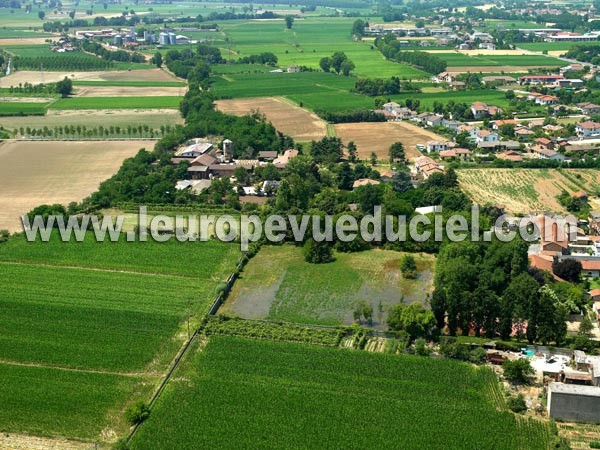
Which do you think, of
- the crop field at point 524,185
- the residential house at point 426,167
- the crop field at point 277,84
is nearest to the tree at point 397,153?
the residential house at point 426,167

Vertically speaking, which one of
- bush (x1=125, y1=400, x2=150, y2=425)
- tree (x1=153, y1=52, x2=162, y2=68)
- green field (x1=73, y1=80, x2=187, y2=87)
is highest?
tree (x1=153, y1=52, x2=162, y2=68)

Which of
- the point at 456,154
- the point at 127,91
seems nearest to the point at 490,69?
the point at 456,154

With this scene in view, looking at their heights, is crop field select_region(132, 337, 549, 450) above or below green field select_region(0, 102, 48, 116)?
below

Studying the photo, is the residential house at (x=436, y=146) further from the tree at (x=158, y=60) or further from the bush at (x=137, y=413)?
the tree at (x=158, y=60)

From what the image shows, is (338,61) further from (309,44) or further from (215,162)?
(215,162)

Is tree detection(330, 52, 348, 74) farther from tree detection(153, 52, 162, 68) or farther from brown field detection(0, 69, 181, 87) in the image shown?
tree detection(153, 52, 162, 68)

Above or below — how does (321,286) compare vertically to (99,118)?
below

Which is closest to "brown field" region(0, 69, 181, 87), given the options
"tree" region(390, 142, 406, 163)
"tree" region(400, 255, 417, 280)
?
"tree" region(390, 142, 406, 163)
